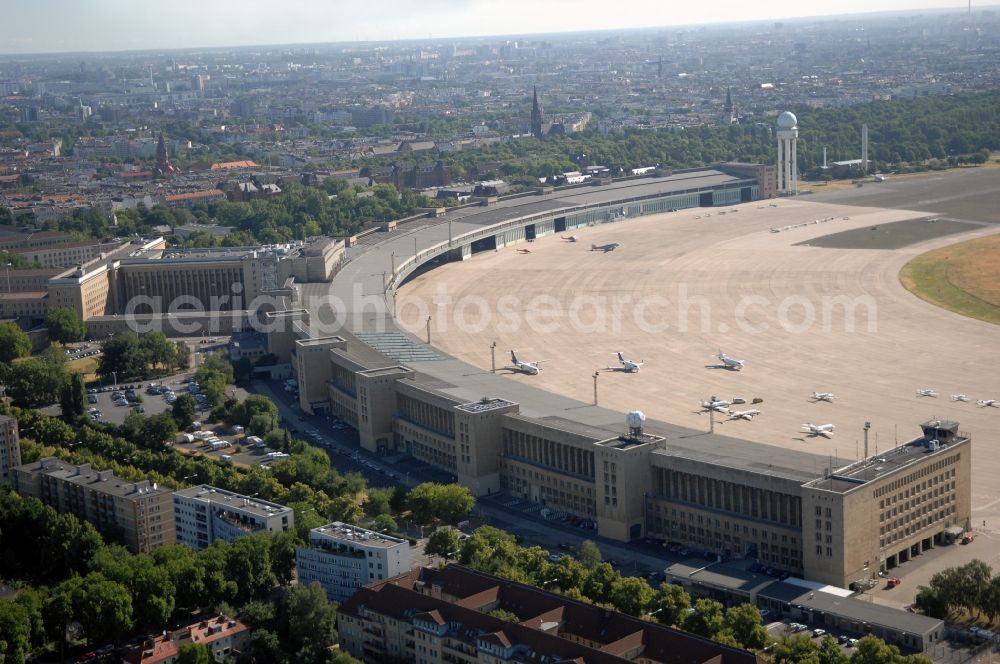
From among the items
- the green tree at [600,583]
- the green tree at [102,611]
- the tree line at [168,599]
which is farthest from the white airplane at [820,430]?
the green tree at [102,611]

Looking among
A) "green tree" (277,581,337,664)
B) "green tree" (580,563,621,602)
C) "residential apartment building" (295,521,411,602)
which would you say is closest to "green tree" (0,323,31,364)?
"residential apartment building" (295,521,411,602)

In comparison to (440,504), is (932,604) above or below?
below

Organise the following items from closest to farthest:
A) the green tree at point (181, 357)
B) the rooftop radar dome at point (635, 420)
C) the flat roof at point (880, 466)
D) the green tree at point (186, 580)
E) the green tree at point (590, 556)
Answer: the green tree at point (186, 580), the green tree at point (590, 556), the flat roof at point (880, 466), the rooftop radar dome at point (635, 420), the green tree at point (181, 357)

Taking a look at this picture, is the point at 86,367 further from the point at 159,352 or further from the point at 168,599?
the point at 168,599

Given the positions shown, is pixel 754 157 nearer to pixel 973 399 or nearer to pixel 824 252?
pixel 824 252

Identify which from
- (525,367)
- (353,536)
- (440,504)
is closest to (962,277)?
(525,367)

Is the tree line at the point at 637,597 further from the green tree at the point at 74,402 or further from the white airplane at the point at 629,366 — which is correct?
the green tree at the point at 74,402

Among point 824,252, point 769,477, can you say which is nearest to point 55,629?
point 769,477
